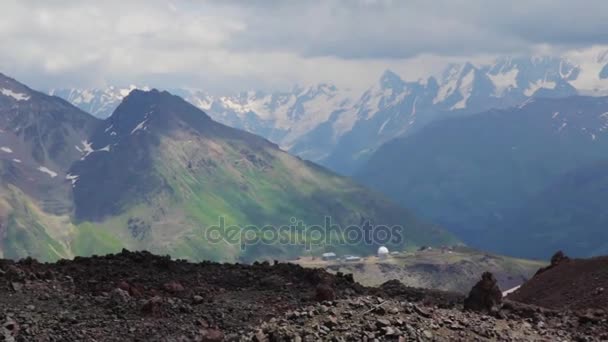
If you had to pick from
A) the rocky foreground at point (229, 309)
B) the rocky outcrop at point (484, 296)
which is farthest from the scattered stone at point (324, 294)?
the rocky outcrop at point (484, 296)

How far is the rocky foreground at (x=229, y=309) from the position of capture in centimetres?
2370

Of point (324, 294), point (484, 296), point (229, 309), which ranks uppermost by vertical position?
point (484, 296)

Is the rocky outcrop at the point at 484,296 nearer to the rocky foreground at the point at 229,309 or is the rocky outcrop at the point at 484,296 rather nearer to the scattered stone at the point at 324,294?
the rocky foreground at the point at 229,309

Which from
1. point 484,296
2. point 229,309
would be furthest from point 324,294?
point 484,296

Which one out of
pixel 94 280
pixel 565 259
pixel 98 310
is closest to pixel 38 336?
pixel 98 310

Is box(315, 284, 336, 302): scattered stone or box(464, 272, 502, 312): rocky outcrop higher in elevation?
box(464, 272, 502, 312): rocky outcrop

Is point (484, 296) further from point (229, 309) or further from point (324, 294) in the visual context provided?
point (229, 309)

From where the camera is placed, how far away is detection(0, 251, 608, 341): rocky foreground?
2370cm

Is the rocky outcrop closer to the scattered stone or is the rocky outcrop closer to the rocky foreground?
the rocky foreground

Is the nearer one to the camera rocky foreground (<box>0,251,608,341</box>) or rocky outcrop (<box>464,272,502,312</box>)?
rocky foreground (<box>0,251,608,341</box>)

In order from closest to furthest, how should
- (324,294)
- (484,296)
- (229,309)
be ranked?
1. (229,309)
2. (324,294)
3. (484,296)

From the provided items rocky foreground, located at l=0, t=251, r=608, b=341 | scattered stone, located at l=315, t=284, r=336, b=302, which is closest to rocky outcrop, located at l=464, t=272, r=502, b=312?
rocky foreground, located at l=0, t=251, r=608, b=341

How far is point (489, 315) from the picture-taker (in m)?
30.5

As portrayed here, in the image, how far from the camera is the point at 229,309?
31672 millimetres
